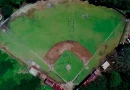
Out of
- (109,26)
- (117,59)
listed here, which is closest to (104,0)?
(109,26)

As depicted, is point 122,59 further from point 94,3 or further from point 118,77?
point 94,3

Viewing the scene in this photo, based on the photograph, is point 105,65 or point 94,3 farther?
point 94,3

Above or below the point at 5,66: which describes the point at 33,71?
below

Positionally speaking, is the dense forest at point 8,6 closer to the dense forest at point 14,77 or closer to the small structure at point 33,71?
the dense forest at point 14,77

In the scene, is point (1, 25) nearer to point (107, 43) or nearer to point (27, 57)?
point (27, 57)

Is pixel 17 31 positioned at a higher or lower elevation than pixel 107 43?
higher

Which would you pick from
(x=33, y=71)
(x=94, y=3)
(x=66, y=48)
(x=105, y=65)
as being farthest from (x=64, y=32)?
(x=105, y=65)
